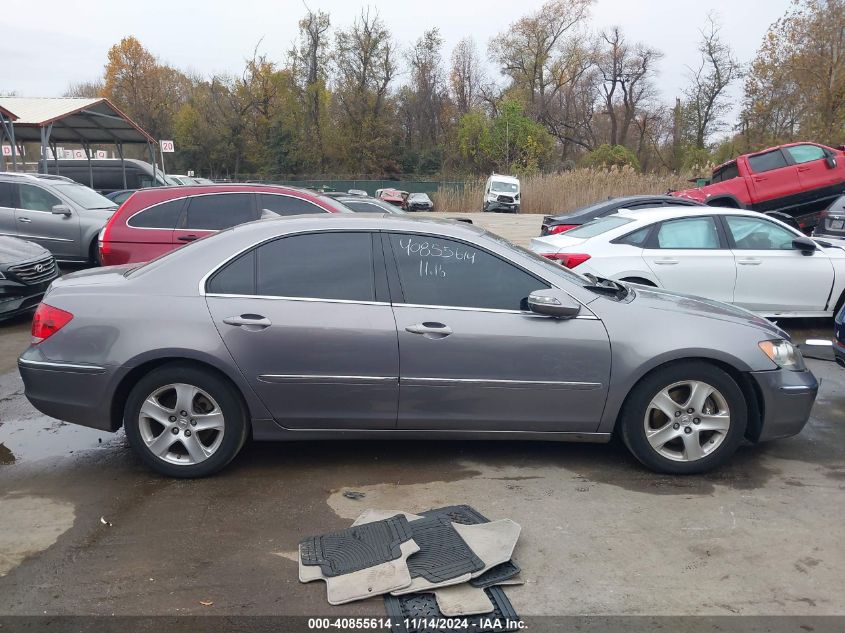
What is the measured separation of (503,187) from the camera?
32531 mm

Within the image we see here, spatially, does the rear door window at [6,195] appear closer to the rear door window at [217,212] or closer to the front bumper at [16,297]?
the front bumper at [16,297]

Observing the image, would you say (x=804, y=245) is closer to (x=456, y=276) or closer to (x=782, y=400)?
(x=782, y=400)

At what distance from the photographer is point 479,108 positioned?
2549 inches

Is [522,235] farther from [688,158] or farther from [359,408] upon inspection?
[688,158]

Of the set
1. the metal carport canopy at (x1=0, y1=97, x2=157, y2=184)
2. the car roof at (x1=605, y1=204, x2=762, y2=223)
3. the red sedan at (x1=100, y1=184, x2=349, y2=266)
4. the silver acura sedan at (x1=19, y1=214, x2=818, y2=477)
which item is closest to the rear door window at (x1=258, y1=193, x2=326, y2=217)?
the red sedan at (x1=100, y1=184, x2=349, y2=266)

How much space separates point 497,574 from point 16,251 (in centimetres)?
836

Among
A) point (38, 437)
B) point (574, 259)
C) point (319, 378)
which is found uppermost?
point (574, 259)

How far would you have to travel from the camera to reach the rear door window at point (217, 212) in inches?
320

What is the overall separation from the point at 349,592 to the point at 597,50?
66.7 m

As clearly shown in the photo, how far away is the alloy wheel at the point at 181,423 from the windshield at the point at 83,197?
9.53 meters

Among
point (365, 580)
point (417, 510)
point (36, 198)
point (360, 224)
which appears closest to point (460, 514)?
point (417, 510)

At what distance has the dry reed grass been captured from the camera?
2527cm

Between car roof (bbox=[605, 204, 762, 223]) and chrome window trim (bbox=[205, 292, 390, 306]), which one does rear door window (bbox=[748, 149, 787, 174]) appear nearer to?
car roof (bbox=[605, 204, 762, 223])

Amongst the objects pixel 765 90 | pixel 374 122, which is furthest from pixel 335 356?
pixel 374 122
